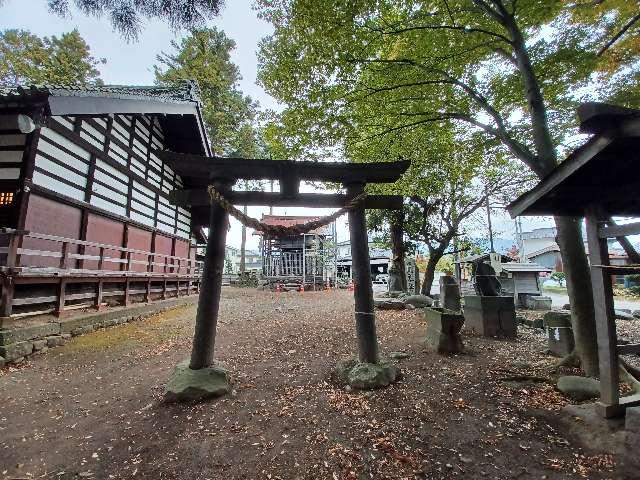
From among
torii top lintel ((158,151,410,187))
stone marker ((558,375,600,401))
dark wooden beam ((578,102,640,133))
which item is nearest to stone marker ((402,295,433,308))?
stone marker ((558,375,600,401))

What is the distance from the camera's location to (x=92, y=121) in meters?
9.86

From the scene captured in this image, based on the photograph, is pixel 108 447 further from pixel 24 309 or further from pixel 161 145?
pixel 161 145

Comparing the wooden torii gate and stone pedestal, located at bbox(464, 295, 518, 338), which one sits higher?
the wooden torii gate

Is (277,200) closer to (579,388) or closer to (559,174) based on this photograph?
(559,174)

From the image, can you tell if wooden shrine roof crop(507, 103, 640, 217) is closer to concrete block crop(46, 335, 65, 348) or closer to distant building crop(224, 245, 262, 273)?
concrete block crop(46, 335, 65, 348)

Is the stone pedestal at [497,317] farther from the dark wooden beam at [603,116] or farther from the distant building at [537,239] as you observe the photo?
the distant building at [537,239]

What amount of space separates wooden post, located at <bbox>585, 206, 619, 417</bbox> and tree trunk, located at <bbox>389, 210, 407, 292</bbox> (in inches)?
532

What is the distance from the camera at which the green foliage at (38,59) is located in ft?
61.6

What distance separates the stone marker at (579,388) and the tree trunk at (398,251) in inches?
496

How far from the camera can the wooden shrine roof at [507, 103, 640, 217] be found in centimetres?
288

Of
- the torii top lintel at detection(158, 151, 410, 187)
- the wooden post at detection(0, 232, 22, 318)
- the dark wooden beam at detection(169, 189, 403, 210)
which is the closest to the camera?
the torii top lintel at detection(158, 151, 410, 187)

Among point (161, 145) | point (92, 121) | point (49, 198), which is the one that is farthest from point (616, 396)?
point (161, 145)

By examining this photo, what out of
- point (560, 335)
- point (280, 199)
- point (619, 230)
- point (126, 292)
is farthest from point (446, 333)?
point (126, 292)

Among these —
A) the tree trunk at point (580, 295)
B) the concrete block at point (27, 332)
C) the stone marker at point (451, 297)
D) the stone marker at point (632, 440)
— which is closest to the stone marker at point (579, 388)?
the tree trunk at point (580, 295)
